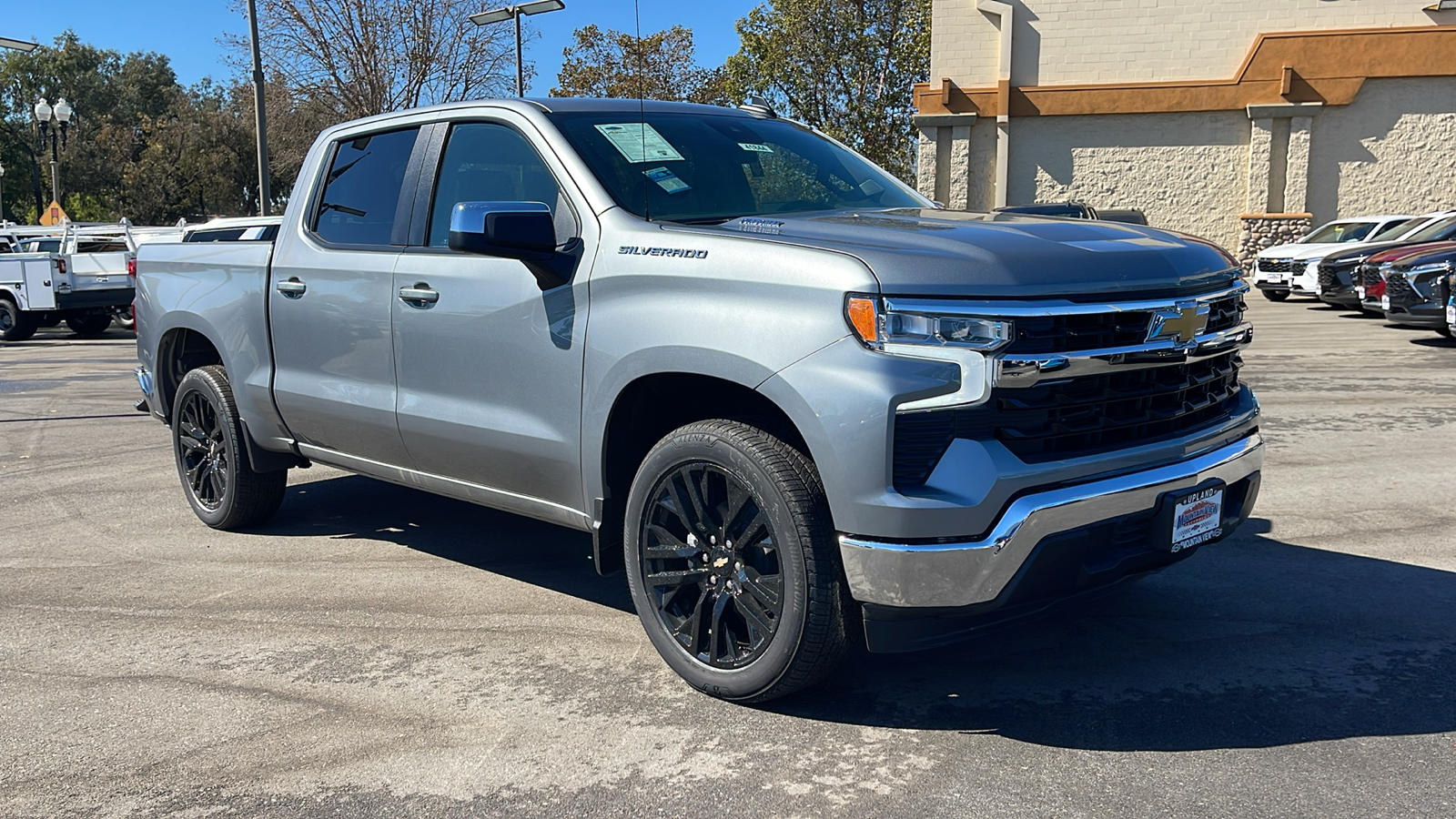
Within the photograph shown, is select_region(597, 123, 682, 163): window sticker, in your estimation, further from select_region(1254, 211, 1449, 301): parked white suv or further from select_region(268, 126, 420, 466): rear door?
select_region(1254, 211, 1449, 301): parked white suv

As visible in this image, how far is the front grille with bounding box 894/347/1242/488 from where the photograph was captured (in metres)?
3.32

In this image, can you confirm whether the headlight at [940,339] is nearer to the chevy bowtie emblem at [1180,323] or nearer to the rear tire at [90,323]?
the chevy bowtie emblem at [1180,323]

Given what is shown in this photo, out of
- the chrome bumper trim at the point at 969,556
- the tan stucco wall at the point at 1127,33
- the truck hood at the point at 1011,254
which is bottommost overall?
the chrome bumper trim at the point at 969,556

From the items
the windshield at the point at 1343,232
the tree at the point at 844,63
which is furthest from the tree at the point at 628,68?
the windshield at the point at 1343,232

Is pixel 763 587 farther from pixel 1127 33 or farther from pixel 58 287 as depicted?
pixel 1127 33

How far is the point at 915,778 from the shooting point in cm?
337

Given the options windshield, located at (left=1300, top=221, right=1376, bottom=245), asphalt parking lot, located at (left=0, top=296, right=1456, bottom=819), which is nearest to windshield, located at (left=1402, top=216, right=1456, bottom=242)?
windshield, located at (left=1300, top=221, right=1376, bottom=245)

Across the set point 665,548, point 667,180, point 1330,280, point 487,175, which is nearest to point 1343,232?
point 1330,280

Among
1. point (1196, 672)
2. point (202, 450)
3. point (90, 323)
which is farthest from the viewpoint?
point (90, 323)

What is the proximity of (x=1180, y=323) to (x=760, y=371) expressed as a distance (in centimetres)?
125

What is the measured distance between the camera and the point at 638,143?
4.56 meters

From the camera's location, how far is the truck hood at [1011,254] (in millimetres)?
3381

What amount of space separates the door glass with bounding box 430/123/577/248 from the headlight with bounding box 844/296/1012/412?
1.47 metres

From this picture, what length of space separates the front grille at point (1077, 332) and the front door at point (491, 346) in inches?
58.1
